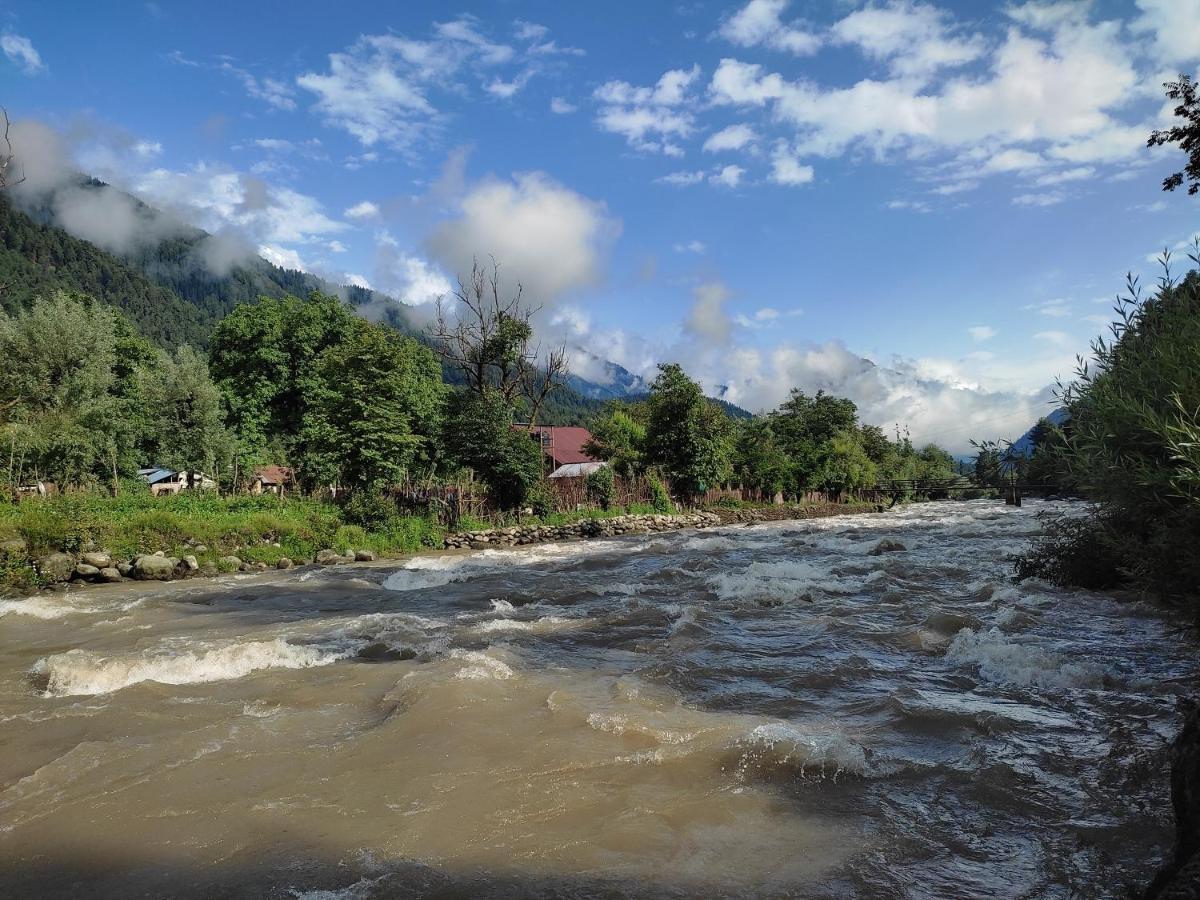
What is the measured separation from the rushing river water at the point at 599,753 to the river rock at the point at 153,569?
16.5 ft

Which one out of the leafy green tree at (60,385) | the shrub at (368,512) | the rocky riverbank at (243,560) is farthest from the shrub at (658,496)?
the leafy green tree at (60,385)

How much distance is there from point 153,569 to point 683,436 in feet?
80.5

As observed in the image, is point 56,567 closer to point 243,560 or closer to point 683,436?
point 243,560

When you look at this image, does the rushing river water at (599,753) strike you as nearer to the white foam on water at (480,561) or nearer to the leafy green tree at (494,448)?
the white foam on water at (480,561)

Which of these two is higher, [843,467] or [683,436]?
[683,436]

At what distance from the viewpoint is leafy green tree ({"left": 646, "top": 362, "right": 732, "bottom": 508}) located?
110 feet

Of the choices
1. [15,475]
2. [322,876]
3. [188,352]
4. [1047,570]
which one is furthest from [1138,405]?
[188,352]

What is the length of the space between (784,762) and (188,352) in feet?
125

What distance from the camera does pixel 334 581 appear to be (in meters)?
14.2

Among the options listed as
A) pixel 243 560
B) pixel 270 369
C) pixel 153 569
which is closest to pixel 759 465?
pixel 243 560

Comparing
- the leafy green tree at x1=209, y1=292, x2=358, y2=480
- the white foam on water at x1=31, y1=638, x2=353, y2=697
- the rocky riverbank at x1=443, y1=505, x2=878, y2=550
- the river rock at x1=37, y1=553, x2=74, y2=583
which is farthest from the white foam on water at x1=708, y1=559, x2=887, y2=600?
the leafy green tree at x1=209, y1=292, x2=358, y2=480

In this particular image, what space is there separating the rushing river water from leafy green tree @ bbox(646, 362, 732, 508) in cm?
2404

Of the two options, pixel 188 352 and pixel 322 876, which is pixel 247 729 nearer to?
pixel 322 876

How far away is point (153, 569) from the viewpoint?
14328mm
